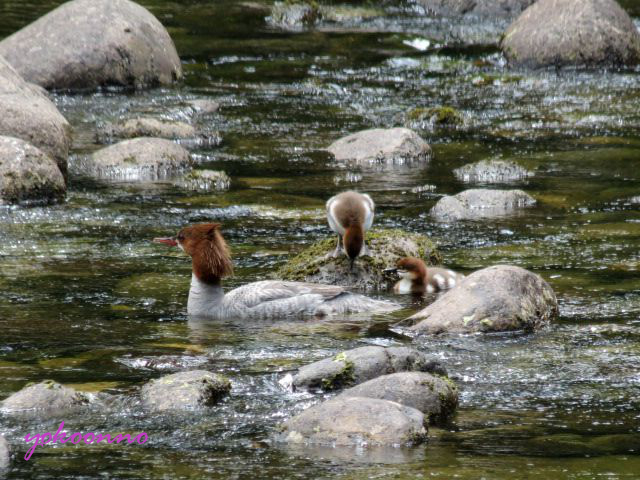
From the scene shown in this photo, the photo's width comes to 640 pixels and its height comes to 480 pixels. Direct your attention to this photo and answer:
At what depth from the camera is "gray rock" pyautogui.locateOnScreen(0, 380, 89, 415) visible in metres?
6.20

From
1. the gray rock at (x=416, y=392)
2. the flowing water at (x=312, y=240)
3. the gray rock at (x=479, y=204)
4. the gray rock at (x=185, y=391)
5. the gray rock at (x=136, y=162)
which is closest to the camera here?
the flowing water at (x=312, y=240)

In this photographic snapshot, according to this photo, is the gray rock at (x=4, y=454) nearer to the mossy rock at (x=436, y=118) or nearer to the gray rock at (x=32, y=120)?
the gray rock at (x=32, y=120)

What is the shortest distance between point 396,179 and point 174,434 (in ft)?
26.5

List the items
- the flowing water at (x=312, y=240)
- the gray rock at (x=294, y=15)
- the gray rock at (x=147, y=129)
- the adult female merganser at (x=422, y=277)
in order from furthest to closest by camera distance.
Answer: the gray rock at (x=294, y=15) → the gray rock at (x=147, y=129) → the adult female merganser at (x=422, y=277) → the flowing water at (x=312, y=240)

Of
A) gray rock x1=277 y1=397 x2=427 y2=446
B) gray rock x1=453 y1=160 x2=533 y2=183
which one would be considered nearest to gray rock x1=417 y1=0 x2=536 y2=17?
gray rock x1=453 y1=160 x2=533 y2=183

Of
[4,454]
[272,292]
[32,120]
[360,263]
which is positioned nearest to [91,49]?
[32,120]

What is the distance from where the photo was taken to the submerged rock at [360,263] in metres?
9.57

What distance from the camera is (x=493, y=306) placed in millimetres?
7902

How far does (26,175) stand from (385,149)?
15.1 feet

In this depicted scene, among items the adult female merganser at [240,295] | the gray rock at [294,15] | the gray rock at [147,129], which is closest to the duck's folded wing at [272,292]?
the adult female merganser at [240,295]

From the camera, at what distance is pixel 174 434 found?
5.93 m

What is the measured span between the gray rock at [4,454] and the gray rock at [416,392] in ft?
5.46

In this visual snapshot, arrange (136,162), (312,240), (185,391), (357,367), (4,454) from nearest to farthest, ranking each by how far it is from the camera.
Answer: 1. (4,454)
2. (185,391)
3. (357,367)
4. (312,240)
5. (136,162)

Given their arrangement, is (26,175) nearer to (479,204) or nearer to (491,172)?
(479,204)
